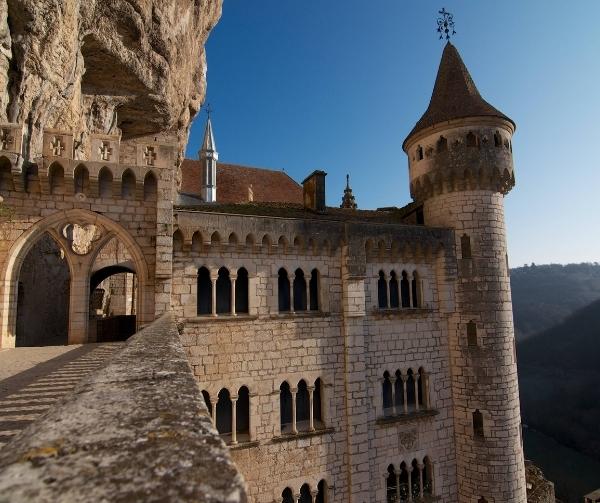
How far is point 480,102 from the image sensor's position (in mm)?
16797

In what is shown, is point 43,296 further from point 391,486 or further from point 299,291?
point 391,486

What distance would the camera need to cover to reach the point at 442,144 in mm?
16734

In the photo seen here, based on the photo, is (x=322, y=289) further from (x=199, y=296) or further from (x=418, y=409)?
(x=418, y=409)

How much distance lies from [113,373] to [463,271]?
1533 centimetres

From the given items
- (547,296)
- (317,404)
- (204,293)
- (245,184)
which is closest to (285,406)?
(317,404)

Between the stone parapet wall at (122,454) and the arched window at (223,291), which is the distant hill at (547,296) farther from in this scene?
the stone parapet wall at (122,454)

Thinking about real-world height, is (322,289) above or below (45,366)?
above

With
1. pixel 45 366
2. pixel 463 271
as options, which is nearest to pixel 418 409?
pixel 463 271

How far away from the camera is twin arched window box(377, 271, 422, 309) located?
14844mm

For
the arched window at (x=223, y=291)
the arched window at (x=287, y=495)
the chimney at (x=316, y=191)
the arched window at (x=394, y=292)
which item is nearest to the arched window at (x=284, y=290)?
the arched window at (x=223, y=291)

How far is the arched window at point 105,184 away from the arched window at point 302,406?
8.32m

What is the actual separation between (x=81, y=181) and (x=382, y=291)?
1064cm

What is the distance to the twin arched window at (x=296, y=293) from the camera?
1332 centimetres

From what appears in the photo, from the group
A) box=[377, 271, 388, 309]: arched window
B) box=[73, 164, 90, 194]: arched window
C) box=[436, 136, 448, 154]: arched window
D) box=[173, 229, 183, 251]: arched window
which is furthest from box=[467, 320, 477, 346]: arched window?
box=[73, 164, 90, 194]: arched window
